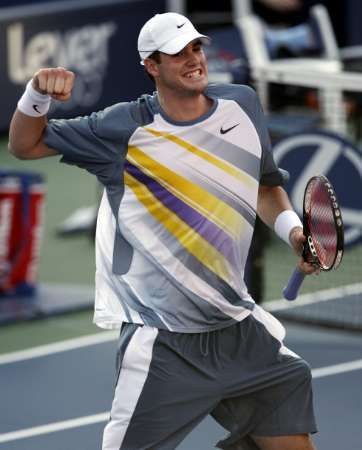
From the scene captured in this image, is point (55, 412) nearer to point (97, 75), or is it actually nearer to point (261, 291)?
point (261, 291)

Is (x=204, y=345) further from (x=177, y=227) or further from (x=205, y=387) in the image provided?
(x=177, y=227)

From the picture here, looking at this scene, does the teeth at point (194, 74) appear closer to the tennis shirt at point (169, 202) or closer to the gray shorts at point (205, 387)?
the tennis shirt at point (169, 202)

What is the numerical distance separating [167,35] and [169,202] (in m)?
0.63

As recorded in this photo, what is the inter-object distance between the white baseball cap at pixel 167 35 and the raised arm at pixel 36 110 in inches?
13.0

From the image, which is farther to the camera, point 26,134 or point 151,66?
point 151,66

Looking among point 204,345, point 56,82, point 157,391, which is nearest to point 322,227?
point 204,345

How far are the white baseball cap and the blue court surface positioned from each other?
2.62 metres

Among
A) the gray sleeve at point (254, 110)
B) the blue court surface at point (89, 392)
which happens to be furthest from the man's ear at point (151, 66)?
the blue court surface at point (89, 392)

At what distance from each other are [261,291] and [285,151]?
3.10 ft

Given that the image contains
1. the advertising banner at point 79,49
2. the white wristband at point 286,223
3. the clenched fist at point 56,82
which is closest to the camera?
the clenched fist at point 56,82

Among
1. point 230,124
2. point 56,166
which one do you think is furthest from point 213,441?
point 56,166

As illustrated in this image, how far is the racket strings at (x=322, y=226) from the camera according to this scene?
18.0 ft

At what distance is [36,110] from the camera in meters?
5.43

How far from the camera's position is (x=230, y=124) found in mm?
5582
